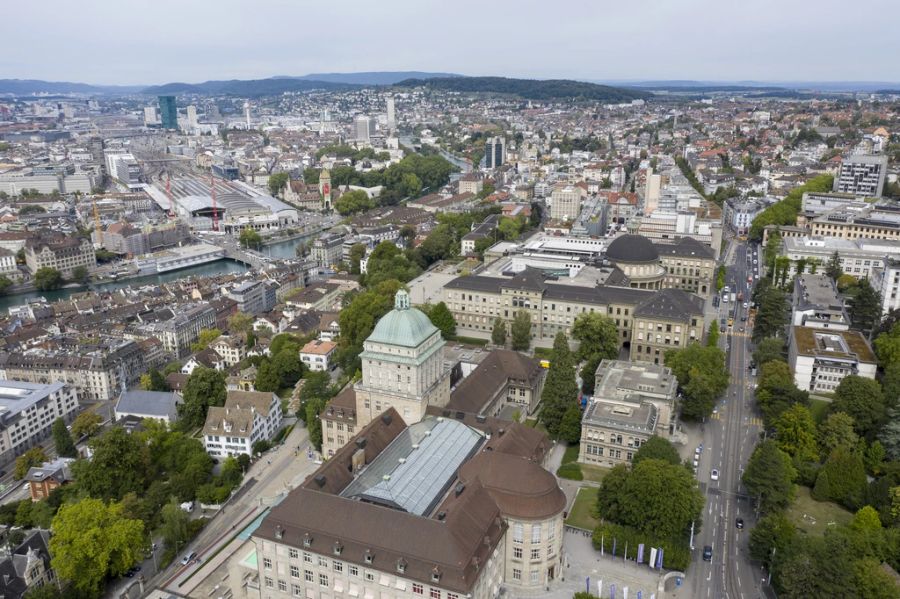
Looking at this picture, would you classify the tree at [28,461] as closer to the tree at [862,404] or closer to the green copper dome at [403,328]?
the green copper dome at [403,328]

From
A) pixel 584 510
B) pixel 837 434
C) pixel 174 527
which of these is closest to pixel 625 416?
pixel 584 510

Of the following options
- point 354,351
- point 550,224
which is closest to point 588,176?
point 550,224

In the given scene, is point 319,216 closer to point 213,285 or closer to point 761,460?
point 213,285

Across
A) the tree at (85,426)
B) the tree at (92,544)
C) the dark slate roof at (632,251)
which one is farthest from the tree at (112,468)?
the dark slate roof at (632,251)

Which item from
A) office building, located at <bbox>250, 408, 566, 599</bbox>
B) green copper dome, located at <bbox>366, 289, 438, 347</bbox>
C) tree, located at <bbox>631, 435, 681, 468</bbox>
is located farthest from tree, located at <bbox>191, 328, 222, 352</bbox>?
tree, located at <bbox>631, 435, 681, 468</bbox>

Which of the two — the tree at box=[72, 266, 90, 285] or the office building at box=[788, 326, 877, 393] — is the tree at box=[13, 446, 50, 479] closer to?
the office building at box=[788, 326, 877, 393]

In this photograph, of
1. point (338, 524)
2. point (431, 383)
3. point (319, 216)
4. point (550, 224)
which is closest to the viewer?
point (338, 524)
